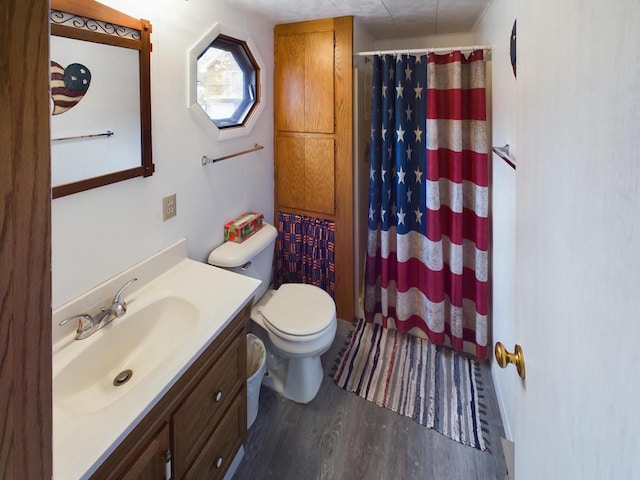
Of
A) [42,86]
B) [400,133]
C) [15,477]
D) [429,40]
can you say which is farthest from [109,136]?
[429,40]

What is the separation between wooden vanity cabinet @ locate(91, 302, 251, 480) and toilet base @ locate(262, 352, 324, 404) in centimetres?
45

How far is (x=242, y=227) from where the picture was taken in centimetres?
214

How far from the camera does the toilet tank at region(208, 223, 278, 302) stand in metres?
1.96

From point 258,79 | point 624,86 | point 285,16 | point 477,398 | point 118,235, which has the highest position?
point 285,16

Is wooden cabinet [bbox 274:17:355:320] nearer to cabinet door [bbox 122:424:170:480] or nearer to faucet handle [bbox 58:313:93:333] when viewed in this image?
faucet handle [bbox 58:313:93:333]

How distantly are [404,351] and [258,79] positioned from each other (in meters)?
1.92

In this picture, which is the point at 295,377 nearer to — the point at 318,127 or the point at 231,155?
the point at 231,155

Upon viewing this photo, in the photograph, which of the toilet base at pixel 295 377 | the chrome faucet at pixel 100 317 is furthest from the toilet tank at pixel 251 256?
the chrome faucet at pixel 100 317

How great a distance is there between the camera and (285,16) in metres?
2.27

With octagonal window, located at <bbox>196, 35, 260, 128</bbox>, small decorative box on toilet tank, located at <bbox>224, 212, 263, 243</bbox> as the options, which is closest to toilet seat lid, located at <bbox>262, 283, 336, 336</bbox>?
small decorative box on toilet tank, located at <bbox>224, 212, 263, 243</bbox>

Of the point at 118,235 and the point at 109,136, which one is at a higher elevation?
the point at 109,136

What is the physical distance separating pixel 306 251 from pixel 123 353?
1503 millimetres

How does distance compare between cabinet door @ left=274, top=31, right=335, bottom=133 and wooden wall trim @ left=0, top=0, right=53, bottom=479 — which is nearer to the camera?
wooden wall trim @ left=0, top=0, right=53, bottom=479

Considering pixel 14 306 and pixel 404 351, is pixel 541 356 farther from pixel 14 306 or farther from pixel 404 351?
pixel 404 351
